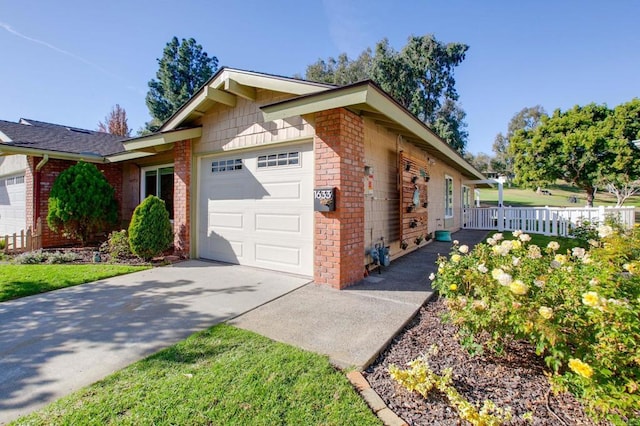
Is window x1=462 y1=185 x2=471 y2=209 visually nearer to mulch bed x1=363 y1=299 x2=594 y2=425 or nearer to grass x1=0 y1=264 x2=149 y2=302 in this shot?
mulch bed x1=363 y1=299 x2=594 y2=425

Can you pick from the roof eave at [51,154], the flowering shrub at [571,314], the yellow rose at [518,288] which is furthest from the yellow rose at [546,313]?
the roof eave at [51,154]

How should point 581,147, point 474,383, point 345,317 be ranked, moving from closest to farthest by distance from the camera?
point 474,383, point 345,317, point 581,147

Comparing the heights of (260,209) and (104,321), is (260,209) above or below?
above

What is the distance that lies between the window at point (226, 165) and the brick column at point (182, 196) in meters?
0.70

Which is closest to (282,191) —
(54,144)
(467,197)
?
(54,144)

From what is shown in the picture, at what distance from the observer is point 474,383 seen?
2.42 metres

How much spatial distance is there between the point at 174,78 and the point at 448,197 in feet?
83.4

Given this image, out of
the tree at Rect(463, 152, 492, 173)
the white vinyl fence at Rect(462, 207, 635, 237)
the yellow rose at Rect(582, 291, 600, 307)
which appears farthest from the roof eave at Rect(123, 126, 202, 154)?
the tree at Rect(463, 152, 492, 173)

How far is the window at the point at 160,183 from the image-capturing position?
348 inches

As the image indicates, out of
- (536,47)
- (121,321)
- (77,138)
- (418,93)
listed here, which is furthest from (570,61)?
(77,138)

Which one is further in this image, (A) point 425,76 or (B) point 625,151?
(A) point 425,76

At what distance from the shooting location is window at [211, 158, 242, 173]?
6601 mm

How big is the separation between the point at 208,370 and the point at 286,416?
35.7 inches

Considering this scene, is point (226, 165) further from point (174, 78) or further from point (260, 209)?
point (174, 78)
